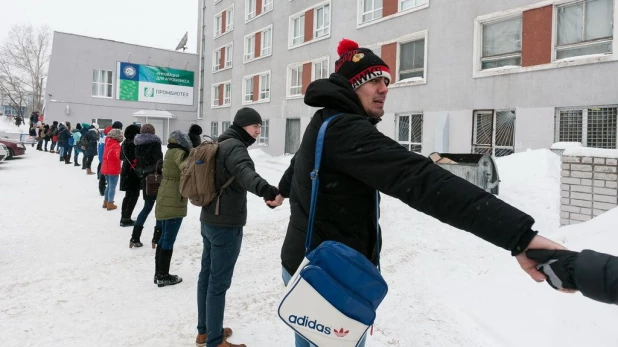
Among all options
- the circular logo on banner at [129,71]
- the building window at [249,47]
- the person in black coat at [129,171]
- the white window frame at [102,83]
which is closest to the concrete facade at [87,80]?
the white window frame at [102,83]

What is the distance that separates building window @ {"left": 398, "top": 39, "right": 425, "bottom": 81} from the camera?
1641 cm

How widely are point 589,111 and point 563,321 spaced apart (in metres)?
10.8

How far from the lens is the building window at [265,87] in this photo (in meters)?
27.2

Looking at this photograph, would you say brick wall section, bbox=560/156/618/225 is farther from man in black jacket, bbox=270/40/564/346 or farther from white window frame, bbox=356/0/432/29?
white window frame, bbox=356/0/432/29

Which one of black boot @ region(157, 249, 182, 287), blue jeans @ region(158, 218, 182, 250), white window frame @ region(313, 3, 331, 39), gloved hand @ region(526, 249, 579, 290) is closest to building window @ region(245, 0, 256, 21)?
white window frame @ region(313, 3, 331, 39)

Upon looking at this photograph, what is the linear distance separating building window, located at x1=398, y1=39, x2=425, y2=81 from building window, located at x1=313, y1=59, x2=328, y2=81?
5671 mm

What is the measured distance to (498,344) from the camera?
322 centimetres

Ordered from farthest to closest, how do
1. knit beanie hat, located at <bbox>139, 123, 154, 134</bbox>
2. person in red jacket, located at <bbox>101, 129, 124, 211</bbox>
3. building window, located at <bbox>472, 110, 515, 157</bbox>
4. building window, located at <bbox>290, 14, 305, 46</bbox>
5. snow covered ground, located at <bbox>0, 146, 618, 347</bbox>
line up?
building window, located at <bbox>290, 14, 305, 46</bbox> → building window, located at <bbox>472, 110, 515, 157</bbox> → person in red jacket, located at <bbox>101, 129, 124, 211</bbox> → knit beanie hat, located at <bbox>139, 123, 154, 134</bbox> → snow covered ground, located at <bbox>0, 146, 618, 347</bbox>

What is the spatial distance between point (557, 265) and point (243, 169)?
83.3 inches

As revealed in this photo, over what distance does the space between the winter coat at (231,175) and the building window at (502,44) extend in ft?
43.6

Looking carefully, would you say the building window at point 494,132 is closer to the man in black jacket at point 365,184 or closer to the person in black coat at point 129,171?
the person in black coat at point 129,171

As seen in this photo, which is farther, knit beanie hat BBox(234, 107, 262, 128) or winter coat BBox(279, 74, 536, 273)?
knit beanie hat BBox(234, 107, 262, 128)

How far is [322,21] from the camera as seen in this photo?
22.4 metres

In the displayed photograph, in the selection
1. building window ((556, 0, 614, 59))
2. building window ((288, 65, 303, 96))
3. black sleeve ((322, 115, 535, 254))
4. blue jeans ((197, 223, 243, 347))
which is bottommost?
blue jeans ((197, 223, 243, 347))
